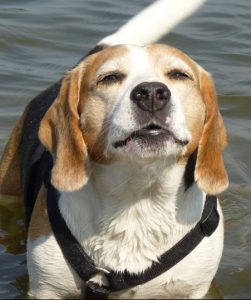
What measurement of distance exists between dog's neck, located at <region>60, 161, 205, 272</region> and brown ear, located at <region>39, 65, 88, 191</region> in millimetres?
131

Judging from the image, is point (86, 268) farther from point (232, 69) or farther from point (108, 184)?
point (232, 69)

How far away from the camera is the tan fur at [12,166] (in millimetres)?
6402

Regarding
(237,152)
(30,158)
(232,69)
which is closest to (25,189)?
(30,158)

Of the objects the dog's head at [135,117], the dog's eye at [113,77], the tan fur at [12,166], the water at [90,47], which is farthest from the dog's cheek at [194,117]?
the tan fur at [12,166]

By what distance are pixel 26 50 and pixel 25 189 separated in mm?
4553

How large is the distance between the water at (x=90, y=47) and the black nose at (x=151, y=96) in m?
1.57

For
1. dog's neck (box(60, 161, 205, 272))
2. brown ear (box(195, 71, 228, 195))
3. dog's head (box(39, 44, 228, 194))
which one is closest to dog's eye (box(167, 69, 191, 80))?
dog's head (box(39, 44, 228, 194))

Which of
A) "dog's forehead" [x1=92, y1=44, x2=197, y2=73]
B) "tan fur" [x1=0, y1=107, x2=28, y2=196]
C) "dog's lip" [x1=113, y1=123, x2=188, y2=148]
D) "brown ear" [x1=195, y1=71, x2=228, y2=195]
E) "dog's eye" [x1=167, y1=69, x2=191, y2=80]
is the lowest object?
"tan fur" [x1=0, y1=107, x2=28, y2=196]

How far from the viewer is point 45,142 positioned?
487cm

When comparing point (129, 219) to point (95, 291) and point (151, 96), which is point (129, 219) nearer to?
point (95, 291)

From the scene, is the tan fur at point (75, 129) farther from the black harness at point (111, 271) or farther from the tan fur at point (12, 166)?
the tan fur at point (12, 166)

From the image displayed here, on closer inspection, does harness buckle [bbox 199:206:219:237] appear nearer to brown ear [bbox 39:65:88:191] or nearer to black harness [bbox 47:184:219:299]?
black harness [bbox 47:184:219:299]

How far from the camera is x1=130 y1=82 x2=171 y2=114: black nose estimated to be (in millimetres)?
4340

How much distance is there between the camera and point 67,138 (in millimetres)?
4723
